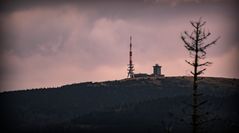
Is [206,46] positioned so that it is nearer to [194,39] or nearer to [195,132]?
[194,39]

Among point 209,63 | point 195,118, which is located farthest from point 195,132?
point 209,63

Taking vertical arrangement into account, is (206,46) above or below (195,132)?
above

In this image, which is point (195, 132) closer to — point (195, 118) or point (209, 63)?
point (195, 118)

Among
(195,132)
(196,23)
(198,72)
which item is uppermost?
(196,23)

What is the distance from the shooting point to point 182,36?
194ft

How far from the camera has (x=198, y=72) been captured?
200ft

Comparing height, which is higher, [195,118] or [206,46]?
[206,46]

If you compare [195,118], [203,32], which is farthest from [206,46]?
[195,118]

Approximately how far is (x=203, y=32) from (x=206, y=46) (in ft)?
3.78

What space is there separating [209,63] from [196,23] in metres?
3.20

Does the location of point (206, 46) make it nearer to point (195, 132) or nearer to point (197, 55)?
point (197, 55)

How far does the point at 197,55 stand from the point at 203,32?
200cm

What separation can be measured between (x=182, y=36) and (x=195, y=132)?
25.8 ft

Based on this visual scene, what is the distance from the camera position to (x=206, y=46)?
59594 mm
